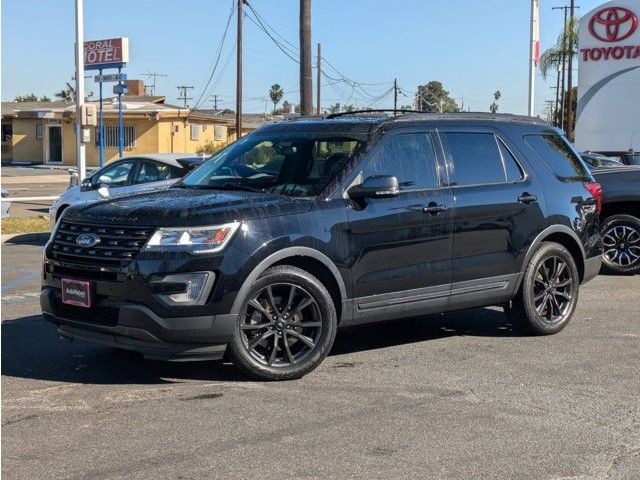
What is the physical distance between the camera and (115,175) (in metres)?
15.1

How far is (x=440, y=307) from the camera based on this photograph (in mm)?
6840

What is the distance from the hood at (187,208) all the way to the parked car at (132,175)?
758cm

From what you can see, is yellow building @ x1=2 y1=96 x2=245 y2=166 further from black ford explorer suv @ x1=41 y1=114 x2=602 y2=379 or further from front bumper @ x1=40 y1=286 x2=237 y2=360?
front bumper @ x1=40 y1=286 x2=237 y2=360

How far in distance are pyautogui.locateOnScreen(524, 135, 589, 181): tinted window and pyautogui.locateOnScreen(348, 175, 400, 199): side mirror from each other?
77.6 inches

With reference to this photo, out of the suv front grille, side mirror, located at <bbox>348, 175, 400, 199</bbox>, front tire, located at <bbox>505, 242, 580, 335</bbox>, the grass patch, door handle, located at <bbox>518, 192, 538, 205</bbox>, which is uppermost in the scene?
side mirror, located at <bbox>348, 175, 400, 199</bbox>

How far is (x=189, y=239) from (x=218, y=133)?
165 ft

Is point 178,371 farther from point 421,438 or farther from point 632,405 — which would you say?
point 632,405

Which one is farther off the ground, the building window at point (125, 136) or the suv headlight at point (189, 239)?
the building window at point (125, 136)

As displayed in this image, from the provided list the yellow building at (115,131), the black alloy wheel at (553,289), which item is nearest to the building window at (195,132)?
the yellow building at (115,131)

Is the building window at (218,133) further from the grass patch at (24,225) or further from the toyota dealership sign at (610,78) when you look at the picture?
the grass patch at (24,225)

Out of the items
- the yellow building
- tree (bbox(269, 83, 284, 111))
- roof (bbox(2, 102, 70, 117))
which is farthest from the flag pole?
tree (bbox(269, 83, 284, 111))

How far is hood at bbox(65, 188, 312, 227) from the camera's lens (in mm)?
5645

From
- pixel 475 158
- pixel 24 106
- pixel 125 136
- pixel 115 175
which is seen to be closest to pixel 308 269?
pixel 475 158

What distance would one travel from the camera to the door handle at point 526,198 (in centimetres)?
729
